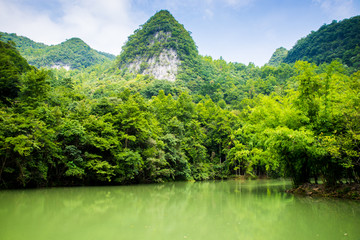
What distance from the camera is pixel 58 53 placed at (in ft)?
398

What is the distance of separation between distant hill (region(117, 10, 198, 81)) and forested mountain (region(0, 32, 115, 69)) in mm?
44473

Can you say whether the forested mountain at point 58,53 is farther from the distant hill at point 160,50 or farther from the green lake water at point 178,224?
the green lake water at point 178,224

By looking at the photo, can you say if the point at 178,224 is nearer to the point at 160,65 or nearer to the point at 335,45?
the point at 160,65

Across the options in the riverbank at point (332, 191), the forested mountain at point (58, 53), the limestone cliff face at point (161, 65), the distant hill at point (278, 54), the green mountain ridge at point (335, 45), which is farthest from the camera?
the distant hill at point (278, 54)

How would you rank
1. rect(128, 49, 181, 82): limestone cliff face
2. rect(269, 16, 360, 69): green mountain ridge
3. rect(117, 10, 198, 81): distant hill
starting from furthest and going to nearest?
rect(117, 10, 198, 81): distant hill → rect(128, 49, 181, 82): limestone cliff face → rect(269, 16, 360, 69): green mountain ridge

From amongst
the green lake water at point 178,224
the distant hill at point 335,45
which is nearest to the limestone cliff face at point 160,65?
the distant hill at point 335,45

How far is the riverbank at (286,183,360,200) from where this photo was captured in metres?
10.6

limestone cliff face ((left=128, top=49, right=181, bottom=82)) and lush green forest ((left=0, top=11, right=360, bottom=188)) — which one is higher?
limestone cliff face ((left=128, top=49, right=181, bottom=82))

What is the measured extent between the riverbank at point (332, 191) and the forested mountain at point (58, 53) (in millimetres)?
121418

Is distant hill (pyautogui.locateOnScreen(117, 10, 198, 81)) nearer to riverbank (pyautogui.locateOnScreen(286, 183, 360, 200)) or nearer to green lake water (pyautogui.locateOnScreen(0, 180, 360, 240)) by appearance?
riverbank (pyautogui.locateOnScreen(286, 183, 360, 200))

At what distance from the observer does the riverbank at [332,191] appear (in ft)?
34.7

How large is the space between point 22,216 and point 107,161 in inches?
487

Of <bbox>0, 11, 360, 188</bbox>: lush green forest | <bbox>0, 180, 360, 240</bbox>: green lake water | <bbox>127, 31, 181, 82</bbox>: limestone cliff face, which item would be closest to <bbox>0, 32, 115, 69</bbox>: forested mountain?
<bbox>127, 31, 181, 82</bbox>: limestone cliff face

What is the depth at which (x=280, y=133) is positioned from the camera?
35.8ft
